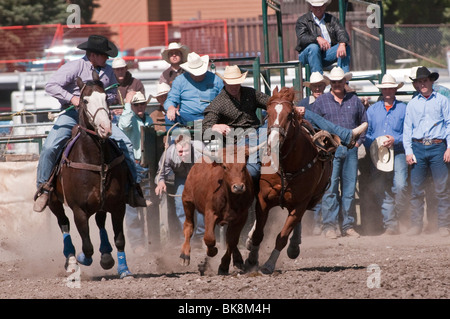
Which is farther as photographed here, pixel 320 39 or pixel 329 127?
pixel 320 39

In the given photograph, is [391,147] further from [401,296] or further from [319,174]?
[401,296]

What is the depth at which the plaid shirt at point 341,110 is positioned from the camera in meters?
11.9

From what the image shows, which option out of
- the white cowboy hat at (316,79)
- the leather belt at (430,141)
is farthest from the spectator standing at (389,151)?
the white cowboy hat at (316,79)

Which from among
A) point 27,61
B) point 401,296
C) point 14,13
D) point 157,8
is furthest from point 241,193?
point 157,8

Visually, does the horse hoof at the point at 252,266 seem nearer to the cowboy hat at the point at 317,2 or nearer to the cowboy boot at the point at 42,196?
the cowboy boot at the point at 42,196

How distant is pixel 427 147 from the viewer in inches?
480

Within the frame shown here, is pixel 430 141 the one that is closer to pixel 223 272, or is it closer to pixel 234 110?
pixel 234 110

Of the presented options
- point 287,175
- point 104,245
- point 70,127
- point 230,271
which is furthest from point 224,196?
point 70,127

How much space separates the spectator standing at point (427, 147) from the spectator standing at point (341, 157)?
28.7 inches

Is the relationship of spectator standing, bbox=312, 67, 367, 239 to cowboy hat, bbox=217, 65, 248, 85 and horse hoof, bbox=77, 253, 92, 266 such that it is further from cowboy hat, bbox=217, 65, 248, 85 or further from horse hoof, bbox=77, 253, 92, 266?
horse hoof, bbox=77, 253, 92, 266

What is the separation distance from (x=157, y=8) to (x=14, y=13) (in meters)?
8.43

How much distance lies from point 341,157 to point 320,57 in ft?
5.13

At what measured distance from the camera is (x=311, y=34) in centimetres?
1257

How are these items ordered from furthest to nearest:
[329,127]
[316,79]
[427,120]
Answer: [427,120] → [316,79] → [329,127]
